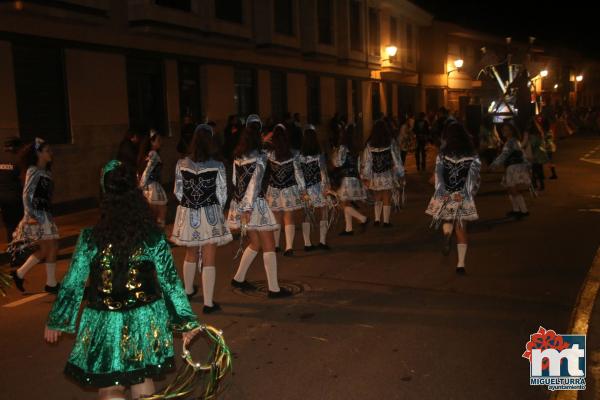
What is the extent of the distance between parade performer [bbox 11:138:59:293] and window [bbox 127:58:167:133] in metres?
9.15

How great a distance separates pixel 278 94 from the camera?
81.7 ft

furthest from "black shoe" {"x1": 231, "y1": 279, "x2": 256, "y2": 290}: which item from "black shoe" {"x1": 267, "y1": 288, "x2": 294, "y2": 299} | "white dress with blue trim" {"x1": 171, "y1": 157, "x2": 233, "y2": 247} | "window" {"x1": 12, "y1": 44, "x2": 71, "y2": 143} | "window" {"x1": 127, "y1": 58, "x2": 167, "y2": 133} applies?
"window" {"x1": 127, "y1": 58, "x2": 167, "y2": 133}

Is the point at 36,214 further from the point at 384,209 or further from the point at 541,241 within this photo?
the point at 541,241

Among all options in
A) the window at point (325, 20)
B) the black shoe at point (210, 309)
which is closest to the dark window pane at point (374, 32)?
the window at point (325, 20)

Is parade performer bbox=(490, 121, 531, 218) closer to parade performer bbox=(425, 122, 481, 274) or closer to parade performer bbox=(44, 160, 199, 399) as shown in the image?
parade performer bbox=(425, 122, 481, 274)

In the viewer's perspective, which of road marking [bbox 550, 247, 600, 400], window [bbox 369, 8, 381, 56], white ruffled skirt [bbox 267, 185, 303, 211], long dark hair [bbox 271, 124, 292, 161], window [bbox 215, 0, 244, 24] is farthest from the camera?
window [bbox 369, 8, 381, 56]

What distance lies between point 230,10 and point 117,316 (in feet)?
62.4

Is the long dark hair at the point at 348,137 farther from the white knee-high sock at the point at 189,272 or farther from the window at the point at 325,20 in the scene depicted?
the window at the point at 325,20

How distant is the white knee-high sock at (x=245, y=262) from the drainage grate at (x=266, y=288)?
0.14 m

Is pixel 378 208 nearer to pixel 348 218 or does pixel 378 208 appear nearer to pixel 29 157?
pixel 348 218

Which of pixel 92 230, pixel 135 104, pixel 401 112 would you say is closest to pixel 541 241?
pixel 92 230

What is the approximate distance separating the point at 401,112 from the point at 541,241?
91.1 ft

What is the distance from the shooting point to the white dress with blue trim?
6.59m

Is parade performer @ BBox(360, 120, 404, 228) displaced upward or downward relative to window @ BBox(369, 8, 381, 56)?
downward
